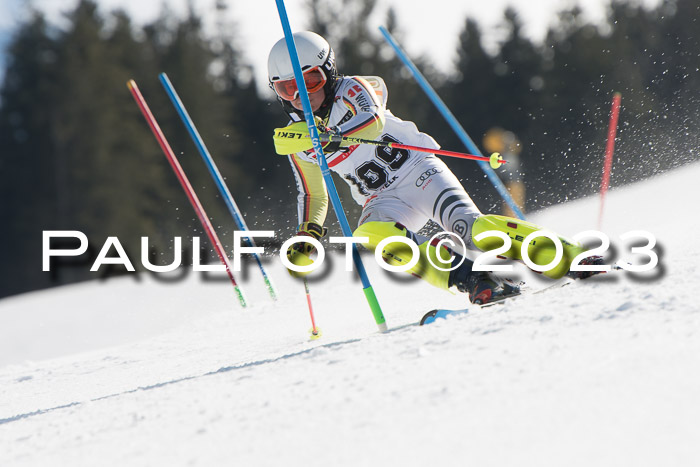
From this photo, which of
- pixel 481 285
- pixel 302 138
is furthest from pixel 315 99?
pixel 481 285

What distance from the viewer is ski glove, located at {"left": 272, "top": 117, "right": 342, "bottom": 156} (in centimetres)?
358

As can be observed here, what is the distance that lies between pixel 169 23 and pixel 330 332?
1204 inches

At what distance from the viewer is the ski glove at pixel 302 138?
3.58 m

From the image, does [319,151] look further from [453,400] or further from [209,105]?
[209,105]

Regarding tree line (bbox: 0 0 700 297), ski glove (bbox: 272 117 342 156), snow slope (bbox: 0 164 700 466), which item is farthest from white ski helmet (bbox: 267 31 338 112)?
tree line (bbox: 0 0 700 297)

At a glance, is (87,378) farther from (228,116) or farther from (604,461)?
(228,116)

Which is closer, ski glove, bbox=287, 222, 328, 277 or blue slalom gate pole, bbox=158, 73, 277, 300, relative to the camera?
ski glove, bbox=287, 222, 328, 277

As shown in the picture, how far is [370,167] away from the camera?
13.2ft

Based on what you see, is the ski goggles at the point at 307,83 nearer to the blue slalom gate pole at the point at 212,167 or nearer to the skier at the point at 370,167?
the skier at the point at 370,167

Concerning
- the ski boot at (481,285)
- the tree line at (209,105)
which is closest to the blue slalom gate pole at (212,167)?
the ski boot at (481,285)

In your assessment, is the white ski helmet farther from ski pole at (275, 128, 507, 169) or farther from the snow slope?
the snow slope

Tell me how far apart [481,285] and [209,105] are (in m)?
28.2

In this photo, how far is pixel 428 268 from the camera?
138 inches

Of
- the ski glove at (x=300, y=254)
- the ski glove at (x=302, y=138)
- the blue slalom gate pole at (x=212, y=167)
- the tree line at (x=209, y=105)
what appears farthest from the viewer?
the tree line at (x=209, y=105)
